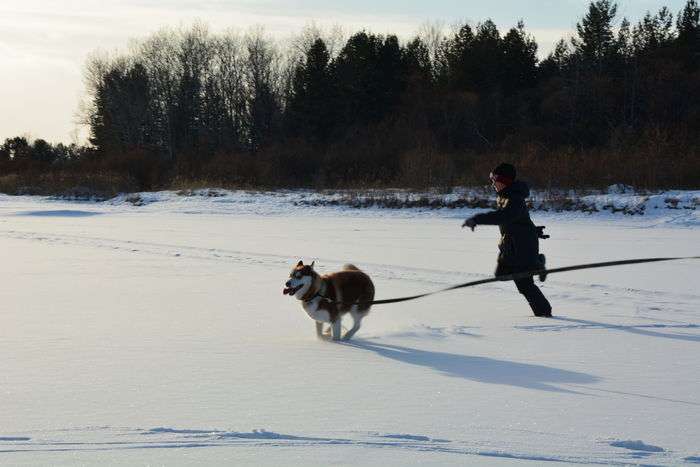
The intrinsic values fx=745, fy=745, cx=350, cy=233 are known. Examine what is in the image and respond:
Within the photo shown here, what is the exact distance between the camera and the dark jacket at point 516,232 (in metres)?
6.62

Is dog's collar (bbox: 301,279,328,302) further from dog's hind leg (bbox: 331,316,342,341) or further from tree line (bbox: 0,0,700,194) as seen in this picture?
tree line (bbox: 0,0,700,194)

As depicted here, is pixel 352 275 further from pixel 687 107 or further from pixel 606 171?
pixel 687 107

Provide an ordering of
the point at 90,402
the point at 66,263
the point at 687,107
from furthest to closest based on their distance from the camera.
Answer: the point at 687,107
the point at 66,263
the point at 90,402

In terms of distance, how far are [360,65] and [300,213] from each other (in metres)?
29.4

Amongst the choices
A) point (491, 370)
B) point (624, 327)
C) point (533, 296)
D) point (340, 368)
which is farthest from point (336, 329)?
point (624, 327)

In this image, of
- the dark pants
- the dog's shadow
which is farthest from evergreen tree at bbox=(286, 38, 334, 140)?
the dog's shadow

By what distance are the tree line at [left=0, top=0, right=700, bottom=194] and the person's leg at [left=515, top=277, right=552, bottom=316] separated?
15588 mm

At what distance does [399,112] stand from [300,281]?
4250cm

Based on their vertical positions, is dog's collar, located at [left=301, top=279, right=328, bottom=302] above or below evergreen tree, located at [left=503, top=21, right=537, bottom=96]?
below

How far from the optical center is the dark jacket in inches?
261

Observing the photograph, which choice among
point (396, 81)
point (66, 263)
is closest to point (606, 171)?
point (66, 263)

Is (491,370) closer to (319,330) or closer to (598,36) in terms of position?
(319,330)

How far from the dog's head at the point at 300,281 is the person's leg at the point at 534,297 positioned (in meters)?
2.16

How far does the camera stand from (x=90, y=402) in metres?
4.22
